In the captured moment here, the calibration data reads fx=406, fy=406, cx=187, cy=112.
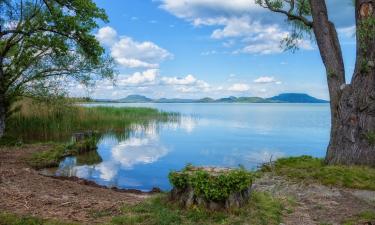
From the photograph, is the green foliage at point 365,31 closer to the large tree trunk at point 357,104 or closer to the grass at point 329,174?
the large tree trunk at point 357,104

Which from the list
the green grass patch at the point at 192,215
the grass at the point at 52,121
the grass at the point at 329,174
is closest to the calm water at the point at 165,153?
the grass at the point at 52,121

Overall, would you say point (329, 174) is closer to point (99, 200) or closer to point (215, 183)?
point (215, 183)

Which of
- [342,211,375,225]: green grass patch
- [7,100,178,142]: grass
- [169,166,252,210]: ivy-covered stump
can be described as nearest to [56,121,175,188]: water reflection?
[7,100,178,142]: grass

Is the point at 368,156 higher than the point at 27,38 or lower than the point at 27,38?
lower

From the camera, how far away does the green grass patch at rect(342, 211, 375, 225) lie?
27.2 feet

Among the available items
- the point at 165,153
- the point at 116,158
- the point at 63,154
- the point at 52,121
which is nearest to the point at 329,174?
the point at 63,154

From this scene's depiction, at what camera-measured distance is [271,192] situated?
1126cm

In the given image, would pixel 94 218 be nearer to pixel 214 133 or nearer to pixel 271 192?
pixel 271 192

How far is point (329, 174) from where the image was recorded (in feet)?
40.5

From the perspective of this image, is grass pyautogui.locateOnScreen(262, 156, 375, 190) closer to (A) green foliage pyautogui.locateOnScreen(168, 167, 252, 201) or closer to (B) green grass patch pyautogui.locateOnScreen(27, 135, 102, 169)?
(A) green foliage pyautogui.locateOnScreen(168, 167, 252, 201)

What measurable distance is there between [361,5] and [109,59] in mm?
14185

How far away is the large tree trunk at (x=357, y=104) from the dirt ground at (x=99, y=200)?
7.09 feet

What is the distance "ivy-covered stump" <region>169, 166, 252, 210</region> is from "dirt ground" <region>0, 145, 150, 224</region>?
1490 mm

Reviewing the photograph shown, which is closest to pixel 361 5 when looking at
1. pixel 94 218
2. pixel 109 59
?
pixel 94 218
